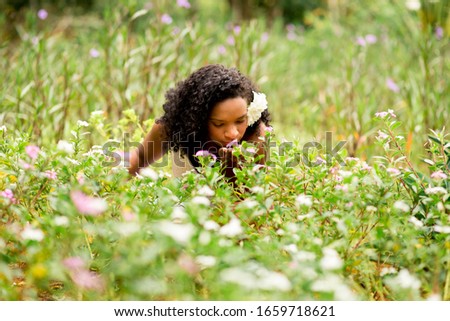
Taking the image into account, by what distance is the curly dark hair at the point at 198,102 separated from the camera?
2.32 m

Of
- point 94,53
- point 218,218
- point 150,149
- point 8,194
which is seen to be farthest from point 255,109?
point 94,53

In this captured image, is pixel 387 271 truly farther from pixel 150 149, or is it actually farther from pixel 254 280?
pixel 150 149

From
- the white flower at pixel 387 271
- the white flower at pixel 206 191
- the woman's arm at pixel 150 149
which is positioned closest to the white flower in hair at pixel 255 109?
the woman's arm at pixel 150 149

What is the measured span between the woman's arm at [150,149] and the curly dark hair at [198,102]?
0.07 meters

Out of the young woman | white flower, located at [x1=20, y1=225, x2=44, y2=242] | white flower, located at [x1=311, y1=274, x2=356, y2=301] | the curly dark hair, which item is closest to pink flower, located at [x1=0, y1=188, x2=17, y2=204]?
white flower, located at [x1=20, y1=225, x2=44, y2=242]

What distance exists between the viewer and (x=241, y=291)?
4.38 ft

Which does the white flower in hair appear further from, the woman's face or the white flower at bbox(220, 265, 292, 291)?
the white flower at bbox(220, 265, 292, 291)

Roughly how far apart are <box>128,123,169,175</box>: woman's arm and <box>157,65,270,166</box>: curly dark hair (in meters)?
0.07

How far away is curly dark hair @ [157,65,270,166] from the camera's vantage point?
2322 millimetres

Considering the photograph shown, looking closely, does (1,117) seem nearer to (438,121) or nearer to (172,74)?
(172,74)

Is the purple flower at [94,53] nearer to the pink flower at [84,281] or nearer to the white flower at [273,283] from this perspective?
the pink flower at [84,281]

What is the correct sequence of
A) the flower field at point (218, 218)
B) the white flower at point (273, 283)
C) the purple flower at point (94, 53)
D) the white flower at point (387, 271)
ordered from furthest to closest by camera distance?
1. the purple flower at point (94, 53)
2. the white flower at point (387, 271)
3. the flower field at point (218, 218)
4. the white flower at point (273, 283)

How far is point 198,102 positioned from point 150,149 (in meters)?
0.50

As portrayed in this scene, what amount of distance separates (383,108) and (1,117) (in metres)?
2.81
